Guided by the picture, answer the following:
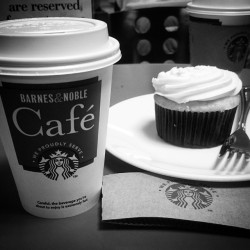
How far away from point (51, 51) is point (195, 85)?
0.48 m

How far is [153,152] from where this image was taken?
31.8 inches

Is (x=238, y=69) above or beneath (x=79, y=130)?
beneath

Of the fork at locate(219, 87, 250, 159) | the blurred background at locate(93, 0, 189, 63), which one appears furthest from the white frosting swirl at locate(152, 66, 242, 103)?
the blurred background at locate(93, 0, 189, 63)

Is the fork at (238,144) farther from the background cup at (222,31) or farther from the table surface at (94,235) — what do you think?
the background cup at (222,31)

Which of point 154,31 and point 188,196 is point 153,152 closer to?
point 188,196

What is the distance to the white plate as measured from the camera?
0.66m

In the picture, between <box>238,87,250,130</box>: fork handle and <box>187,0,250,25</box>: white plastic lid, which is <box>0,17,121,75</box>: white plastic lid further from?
<box>187,0,250,25</box>: white plastic lid

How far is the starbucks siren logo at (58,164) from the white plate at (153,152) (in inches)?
6.9

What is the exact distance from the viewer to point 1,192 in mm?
647

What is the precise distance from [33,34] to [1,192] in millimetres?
332

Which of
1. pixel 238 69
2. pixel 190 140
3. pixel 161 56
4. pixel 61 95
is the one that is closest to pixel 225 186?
pixel 190 140

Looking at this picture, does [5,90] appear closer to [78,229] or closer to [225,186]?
[78,229]

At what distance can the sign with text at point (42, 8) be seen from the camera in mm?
1047

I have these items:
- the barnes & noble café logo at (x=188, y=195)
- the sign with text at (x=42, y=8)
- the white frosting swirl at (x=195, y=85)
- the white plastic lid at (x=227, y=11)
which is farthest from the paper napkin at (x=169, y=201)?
the white plastic lid at (x=227, y=11)
